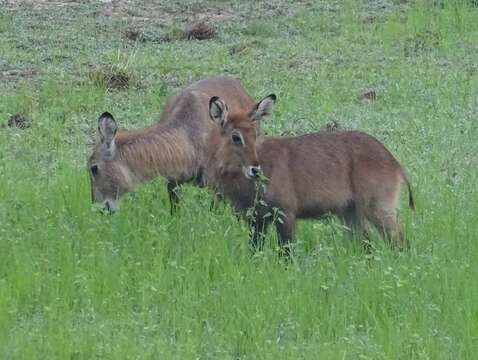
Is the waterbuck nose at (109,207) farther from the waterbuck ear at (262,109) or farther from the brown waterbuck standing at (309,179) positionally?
the waterbuck ear at (262,109)

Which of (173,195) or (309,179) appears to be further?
(173,195)

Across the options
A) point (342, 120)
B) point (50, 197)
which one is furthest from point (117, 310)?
point (342, 120)

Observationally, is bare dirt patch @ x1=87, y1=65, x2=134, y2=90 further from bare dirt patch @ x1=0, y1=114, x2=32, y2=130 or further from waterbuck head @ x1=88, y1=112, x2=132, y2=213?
waterbuck head @ x1=88, y1=112, x2=132, y2=213

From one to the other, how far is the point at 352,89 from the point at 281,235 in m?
5.20

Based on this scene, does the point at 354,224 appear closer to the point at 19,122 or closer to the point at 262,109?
the point at 262,109

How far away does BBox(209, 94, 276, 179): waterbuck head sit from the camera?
792 centimetres

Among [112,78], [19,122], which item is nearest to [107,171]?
[19,122]

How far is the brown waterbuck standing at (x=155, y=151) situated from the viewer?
8.80 metres

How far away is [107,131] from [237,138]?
3.69ft

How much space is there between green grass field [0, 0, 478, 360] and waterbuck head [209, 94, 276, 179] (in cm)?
30

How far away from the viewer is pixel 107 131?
8.75 metres

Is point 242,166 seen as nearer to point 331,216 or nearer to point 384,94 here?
point 331,216

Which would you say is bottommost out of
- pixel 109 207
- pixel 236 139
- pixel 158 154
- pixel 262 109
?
pixel 109 207

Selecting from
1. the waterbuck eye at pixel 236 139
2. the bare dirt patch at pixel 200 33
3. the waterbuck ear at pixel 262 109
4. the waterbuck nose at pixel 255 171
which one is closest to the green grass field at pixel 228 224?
the bare dirt patch at pixel 200 33
